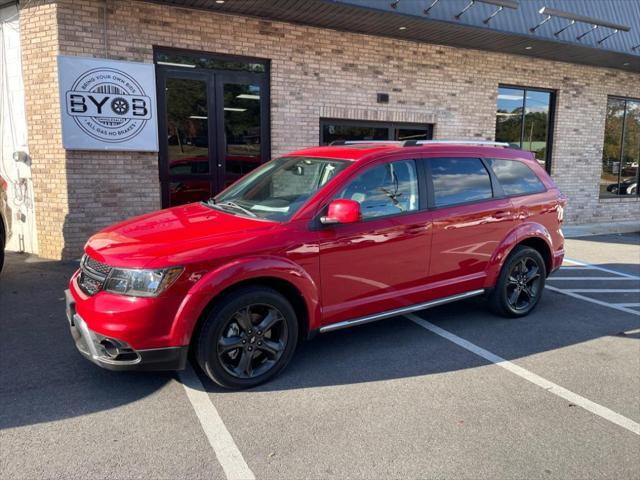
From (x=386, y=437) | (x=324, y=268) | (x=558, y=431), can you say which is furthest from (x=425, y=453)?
(x=324, y=268)

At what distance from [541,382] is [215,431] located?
2526mm

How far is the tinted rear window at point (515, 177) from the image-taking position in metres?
5.36

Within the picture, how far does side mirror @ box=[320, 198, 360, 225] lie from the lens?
3.80 metres

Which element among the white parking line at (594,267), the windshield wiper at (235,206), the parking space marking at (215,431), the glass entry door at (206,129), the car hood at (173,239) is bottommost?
the white parking line at (594,267)

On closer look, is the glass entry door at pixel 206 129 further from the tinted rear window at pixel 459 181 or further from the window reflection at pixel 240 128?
the tinted rear window at pixel 459 181

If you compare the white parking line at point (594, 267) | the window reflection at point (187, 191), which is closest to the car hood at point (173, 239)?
the window reflection at point (187, 191)

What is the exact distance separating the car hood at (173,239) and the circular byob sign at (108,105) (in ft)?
13.6

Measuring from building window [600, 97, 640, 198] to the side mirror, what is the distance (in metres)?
12.3

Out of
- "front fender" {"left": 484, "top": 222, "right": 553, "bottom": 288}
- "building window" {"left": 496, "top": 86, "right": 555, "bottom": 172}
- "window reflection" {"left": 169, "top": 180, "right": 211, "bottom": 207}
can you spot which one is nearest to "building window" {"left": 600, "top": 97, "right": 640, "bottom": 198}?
"building window" {"left": 496, "top": 86, "right": 555, "bottom": 172}

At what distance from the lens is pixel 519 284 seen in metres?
5.49

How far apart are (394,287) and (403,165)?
3.63ft

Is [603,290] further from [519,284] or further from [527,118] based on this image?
[527,118]

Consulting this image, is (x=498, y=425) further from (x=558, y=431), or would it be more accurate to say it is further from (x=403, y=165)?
(x=403, y=165)

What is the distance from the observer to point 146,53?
796 centimetres
